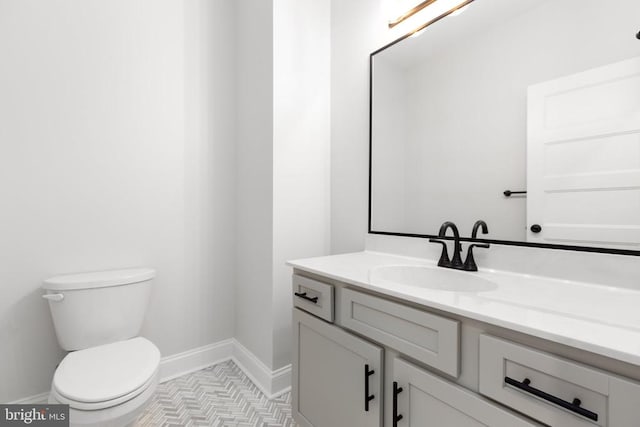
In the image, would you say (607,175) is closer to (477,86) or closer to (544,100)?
(544,100)

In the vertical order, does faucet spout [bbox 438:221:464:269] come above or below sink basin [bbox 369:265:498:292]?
above

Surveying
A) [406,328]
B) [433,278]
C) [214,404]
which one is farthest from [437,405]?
[214,404]

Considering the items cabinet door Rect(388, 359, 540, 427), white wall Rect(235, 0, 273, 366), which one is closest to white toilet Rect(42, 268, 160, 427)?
white wall Rect(235, 0, 273, 366)

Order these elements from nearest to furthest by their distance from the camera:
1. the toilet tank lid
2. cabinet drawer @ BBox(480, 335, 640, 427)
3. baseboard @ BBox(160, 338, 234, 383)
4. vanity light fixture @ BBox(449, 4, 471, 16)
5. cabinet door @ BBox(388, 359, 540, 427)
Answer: cabinet drawer @ BBox(480, 335, 640, 427) → cabinet door @ BBox(388, 359, 540, 427) → vanity light fixture @ BBox(449, 4, 471, 16) → the toilet tank lid → baseboard @ BBox(160, 338, 234, 383)


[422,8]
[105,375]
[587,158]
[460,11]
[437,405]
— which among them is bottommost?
[105,375]

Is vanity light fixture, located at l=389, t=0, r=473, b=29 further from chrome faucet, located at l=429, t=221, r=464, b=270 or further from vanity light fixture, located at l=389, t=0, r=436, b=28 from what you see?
chrome faucet, located at l=429, t=221, r=464, b=270

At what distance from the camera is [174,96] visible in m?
1.84

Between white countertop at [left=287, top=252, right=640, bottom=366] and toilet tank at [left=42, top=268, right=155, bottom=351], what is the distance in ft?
3.49

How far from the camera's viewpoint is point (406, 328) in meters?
0.84

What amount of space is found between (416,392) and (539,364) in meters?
0.34

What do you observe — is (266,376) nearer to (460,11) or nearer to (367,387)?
(367,387)

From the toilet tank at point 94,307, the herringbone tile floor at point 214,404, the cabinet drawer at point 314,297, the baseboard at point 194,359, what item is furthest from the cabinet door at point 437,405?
the baseboard at point 194,359

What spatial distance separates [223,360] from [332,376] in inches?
48.6

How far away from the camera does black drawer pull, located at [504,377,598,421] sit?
20.5 inches
